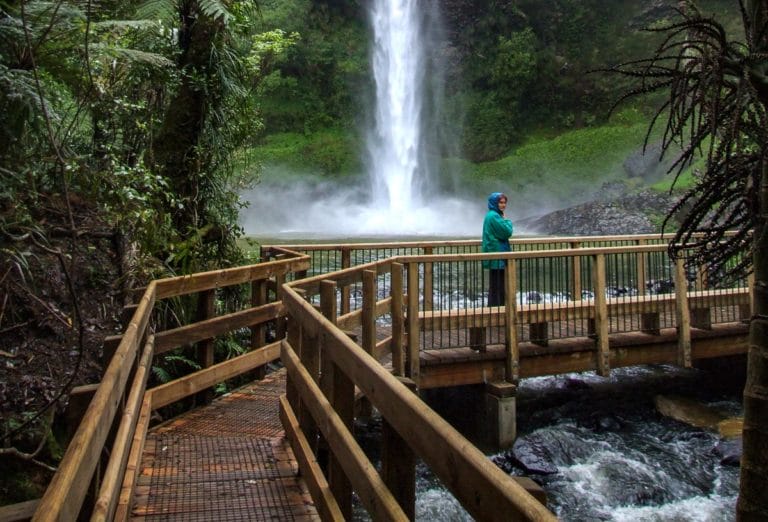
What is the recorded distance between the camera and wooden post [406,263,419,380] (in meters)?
7.00

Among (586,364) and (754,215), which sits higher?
(754,215)

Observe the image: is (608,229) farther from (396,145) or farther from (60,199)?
(60,199)

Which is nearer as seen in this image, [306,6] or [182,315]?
[182,315]

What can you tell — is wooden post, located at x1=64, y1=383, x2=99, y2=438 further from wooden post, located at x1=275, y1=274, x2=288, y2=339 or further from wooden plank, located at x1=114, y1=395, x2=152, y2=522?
wooden post, located at x1=275, y1=274, x2=288, y2=339

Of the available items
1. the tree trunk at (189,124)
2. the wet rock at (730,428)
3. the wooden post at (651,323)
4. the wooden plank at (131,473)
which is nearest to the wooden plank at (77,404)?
the wooden plank at (131,473)

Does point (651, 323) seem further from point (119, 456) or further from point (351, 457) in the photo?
point (119, 456)

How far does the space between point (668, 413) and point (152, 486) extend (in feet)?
22.7

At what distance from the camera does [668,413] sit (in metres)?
8.45

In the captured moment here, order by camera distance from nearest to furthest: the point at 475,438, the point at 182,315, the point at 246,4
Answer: the point at 182,315, the point at 475,438, the point at 246,4

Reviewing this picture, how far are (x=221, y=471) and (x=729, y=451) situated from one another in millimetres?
5854

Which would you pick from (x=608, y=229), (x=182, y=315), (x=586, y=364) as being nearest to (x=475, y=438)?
(x=586, y=364)

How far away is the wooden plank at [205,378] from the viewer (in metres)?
4.91

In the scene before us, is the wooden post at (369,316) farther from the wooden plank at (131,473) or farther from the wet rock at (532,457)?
the wooden plank at (131,473)

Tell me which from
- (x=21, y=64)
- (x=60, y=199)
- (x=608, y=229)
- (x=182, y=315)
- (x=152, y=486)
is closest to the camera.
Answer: (x=152, y=486)
